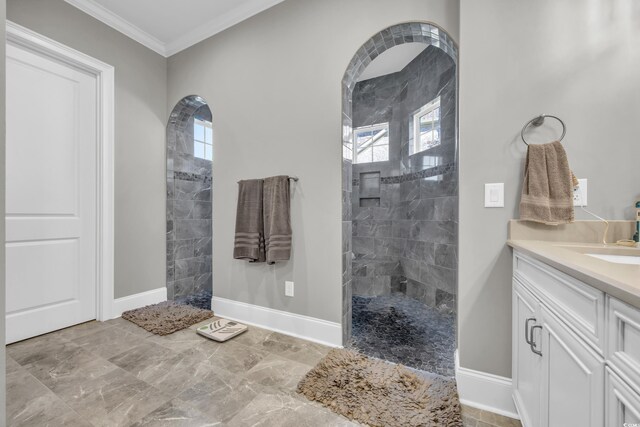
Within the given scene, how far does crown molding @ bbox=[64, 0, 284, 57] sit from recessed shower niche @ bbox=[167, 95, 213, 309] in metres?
0.58

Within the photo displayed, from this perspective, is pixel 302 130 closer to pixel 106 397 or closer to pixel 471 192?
pixel 471 192

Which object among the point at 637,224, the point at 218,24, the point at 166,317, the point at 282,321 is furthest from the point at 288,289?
the point at 218,24

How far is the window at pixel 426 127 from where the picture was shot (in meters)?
2.93

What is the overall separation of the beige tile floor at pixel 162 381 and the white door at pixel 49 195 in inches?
10.8

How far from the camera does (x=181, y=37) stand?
2.70 meters

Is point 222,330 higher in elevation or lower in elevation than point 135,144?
lower

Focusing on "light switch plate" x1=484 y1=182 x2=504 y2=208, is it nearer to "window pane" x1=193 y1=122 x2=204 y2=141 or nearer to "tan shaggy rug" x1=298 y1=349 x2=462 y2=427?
"tan shaggy rug" x1=298 y1=349 x2=462 y2=427

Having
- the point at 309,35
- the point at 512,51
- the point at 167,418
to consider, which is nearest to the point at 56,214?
the point at 167,418

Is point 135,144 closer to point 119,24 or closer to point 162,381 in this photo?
point 119,24

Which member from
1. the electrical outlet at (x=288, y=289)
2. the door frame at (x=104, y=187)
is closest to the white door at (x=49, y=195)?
the door frame at (x=104, y=187)

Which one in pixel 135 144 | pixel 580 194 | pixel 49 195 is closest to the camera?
pixel 580 194

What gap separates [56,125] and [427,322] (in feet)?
11.8

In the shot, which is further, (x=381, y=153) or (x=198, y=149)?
(x=381, y=153)

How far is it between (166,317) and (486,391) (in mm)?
2459
